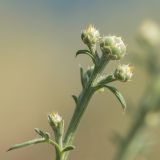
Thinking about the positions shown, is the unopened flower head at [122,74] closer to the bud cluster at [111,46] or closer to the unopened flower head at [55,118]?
the bud cluster at [111,46]

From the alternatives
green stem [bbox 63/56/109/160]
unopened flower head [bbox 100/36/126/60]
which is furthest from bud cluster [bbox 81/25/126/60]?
green stem [bbox 63/56/109/160]

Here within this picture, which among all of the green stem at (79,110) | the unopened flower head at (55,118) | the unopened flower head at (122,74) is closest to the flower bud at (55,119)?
the unopened flower head at (55,118)

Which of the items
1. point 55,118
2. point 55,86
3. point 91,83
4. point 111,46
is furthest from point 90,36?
point 55,86

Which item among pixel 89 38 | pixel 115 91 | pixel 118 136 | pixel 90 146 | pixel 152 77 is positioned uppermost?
pixel 90 146

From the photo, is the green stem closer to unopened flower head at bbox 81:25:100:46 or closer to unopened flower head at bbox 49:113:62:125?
unopened flower head at bbox 49:113:62:125

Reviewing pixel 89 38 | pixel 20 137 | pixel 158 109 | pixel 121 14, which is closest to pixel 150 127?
pixel 158 109

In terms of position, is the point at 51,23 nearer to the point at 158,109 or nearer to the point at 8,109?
the point at 8,109
